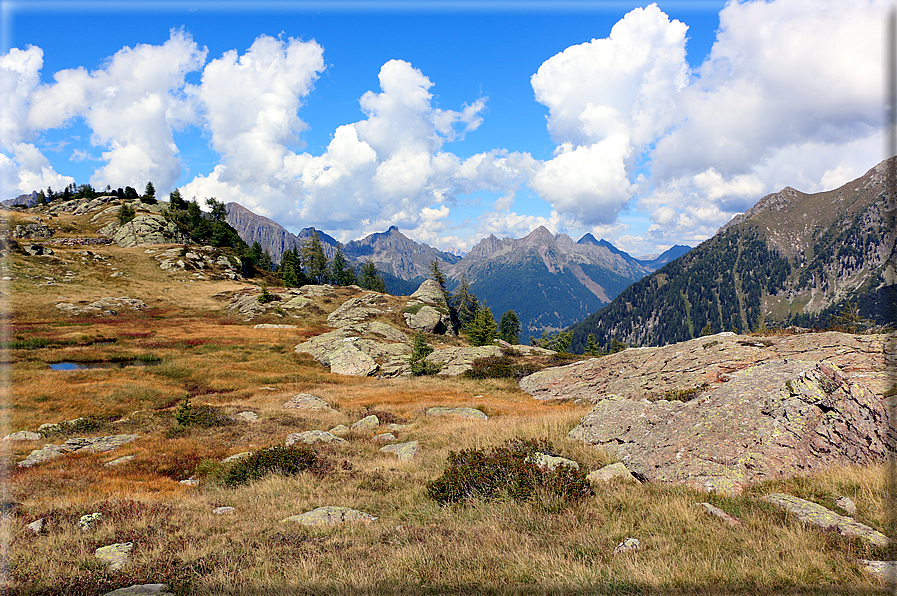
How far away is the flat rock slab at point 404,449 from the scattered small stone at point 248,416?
11.0m

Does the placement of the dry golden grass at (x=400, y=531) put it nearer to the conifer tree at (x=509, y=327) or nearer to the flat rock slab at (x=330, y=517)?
the flat rock slab at (x=330, y=517)

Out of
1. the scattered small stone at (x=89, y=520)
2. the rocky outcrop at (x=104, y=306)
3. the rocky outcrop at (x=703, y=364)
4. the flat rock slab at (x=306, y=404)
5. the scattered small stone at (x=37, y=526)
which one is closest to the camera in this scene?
the scattered small stone at (x=37, y=526)

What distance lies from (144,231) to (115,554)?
5425 inches

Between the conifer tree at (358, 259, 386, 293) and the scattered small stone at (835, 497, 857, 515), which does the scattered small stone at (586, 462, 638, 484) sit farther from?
the conifer tree at (358, 259, 386, 293)

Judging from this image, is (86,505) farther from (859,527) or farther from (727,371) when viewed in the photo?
(727,371)

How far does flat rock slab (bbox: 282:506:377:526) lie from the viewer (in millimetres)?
7641

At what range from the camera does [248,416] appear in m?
21.0

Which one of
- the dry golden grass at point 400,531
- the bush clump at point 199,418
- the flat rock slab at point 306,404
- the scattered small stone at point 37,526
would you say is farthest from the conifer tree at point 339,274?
the scattered small stone at point 37,526

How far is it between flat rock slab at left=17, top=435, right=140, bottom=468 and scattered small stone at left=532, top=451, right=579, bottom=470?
18.7 meters

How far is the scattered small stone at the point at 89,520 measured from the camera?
7.49 metres

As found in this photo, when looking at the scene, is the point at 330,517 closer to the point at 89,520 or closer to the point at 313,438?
the point at 89,520

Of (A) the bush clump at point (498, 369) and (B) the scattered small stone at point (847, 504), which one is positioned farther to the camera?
(A) the bush clump at point (498, 369)

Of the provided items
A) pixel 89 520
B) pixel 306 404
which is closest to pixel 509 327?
pixel 306 404

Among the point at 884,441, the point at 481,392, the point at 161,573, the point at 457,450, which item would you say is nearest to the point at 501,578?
the point at 161,573
